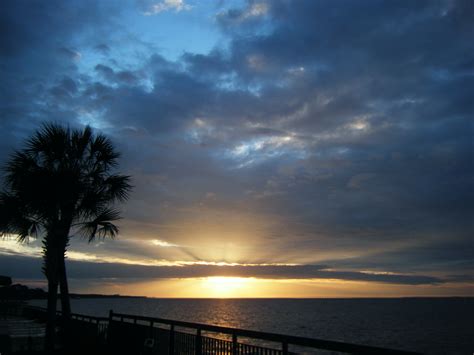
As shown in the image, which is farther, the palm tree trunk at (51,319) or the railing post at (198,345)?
the palm tree trunk at (51,319)

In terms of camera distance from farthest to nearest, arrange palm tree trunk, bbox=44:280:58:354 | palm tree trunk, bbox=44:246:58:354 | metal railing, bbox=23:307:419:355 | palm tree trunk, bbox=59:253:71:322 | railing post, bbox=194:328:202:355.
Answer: palm tree trunk, bbox=59:253:71:322 → palm tree trunk, bbox=44:246:58:354 → palm tree trunk, bbox=44:280:58:354 → railing post, bbox=194:328:202:355 → metal railing, bbox=23:307:419:355

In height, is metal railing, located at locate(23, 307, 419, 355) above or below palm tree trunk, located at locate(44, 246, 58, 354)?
below

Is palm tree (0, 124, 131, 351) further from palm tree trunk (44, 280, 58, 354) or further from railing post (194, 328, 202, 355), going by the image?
railing post (194, 328, 202, 355)

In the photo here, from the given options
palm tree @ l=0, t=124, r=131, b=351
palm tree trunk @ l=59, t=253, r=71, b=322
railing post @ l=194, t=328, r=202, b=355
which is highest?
palm tree @ l=0, t=124, r=131, b=351

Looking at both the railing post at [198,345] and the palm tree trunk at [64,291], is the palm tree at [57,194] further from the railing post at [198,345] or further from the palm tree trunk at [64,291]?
the railing post at [198,345]

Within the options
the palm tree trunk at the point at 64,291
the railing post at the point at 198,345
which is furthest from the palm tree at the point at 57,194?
the railing post at the point at 198,345

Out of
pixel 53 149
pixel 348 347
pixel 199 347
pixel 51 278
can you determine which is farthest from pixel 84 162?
pixel 348 347

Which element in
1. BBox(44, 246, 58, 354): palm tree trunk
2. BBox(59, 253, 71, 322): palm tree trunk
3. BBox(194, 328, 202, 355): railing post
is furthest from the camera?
BBox(59, 253, 71, 322): palm tree trunk

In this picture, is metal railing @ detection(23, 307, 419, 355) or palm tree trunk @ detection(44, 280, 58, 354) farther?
palm tree trunk @ detection(44, 280, 58, 354)

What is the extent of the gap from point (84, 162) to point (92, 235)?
8.55 ft

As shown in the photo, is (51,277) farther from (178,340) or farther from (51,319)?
(178,340)

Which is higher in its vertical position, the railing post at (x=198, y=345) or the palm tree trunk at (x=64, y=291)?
the palm tree trunk at (x=64, y=291)

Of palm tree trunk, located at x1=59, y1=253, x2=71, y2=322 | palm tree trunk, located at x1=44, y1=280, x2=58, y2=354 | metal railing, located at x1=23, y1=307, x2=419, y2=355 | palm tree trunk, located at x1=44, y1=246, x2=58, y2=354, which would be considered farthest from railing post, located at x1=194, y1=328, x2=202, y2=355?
palm tree trunk, located at x1=59, y1=253, x2=71, y2=322

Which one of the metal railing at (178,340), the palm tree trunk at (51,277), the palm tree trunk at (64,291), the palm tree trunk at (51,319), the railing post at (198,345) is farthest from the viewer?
the palm tree trunk at (64,291)
